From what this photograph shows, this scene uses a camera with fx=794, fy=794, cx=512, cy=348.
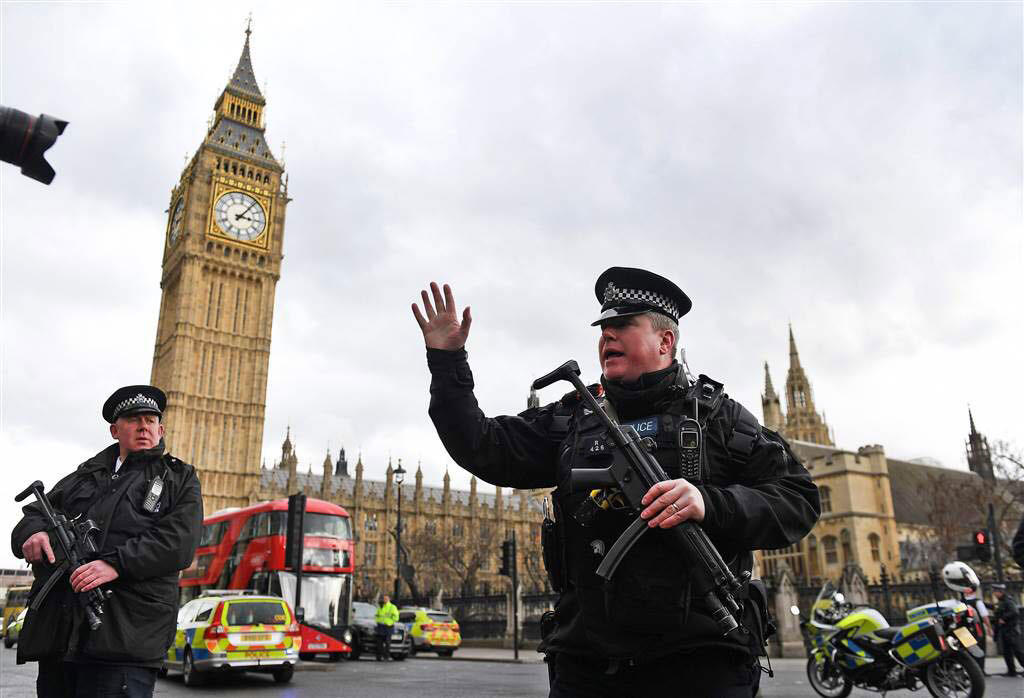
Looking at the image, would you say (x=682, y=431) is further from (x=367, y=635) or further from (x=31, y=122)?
(x=367, y=635)

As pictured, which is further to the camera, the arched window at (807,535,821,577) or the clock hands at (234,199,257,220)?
the clock hands at (234,199,257,220)

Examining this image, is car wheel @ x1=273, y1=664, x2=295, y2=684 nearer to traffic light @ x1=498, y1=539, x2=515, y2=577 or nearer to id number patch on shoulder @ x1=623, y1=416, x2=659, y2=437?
traffic light @ x1=498, y1=539, x2=515, y2=577

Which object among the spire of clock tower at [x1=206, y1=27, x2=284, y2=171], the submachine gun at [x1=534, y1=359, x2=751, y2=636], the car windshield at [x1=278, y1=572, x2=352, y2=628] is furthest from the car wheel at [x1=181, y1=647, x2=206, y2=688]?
the spire of clock tower at [x1=206, y1=27, x2=284, y2=171]

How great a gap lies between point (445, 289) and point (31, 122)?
1.48 m

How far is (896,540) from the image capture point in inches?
2024

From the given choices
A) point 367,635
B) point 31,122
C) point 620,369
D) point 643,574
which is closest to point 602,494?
point 643,574

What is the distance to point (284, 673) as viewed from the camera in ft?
41.7

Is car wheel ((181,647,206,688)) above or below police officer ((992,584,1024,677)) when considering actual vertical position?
below

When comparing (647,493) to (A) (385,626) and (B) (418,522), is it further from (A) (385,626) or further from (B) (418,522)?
(B) (418,522)

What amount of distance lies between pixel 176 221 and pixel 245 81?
50.1ft

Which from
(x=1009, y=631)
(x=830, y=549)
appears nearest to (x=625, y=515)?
(x=1009, y=631)

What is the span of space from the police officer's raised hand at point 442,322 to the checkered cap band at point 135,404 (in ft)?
5.93

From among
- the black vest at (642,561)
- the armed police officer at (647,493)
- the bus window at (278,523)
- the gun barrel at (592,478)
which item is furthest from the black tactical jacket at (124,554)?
the bus window at (278,523)

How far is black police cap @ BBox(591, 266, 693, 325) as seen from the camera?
2.87 meters
